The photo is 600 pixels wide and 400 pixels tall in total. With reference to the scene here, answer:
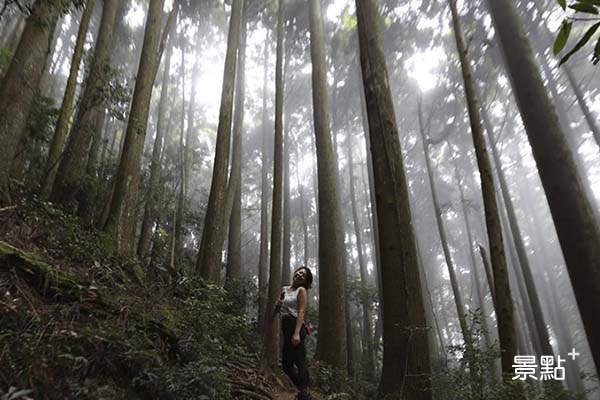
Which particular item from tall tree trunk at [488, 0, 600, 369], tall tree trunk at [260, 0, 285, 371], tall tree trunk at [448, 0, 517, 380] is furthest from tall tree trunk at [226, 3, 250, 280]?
tall tree trunk at [488, 0, 600, 369]

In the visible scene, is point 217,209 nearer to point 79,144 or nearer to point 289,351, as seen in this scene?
point 79,144

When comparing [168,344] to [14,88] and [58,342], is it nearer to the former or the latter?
[58,342]

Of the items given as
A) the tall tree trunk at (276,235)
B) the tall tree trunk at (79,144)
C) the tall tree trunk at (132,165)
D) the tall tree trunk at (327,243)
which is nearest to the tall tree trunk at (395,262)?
the tall tree trunk at (327,243)

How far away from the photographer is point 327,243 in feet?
23.5

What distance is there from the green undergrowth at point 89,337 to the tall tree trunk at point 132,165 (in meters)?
1.13

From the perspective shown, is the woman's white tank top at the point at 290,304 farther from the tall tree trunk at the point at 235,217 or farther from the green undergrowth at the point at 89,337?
the tall tree trunk at the point at 235,217

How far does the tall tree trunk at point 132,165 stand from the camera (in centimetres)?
650

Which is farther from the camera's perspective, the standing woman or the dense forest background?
the standing woman

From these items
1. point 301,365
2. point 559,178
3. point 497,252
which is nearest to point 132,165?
point 301,365

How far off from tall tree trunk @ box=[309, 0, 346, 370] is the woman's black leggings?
244cm

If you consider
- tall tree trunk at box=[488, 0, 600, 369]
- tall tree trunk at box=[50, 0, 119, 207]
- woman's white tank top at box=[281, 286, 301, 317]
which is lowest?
woman's white tank top at box=[281, 286, 301, 317]

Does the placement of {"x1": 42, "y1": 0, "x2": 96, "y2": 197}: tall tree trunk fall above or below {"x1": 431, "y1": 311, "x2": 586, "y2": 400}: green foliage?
above

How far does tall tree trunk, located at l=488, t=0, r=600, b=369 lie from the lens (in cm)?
397

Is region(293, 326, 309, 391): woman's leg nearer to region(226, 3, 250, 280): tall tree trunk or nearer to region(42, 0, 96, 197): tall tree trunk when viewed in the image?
region(42, 0, 96, 197): tall tree trunk
